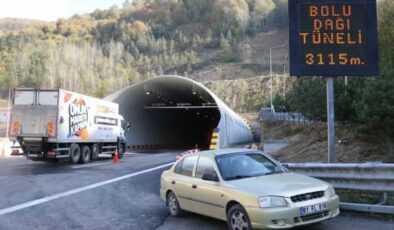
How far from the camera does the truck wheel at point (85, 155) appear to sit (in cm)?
2768

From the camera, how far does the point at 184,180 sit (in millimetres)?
10102

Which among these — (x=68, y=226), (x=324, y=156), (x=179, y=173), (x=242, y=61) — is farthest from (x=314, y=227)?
(x=242, y=61)

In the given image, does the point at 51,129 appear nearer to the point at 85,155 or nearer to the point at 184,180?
the point at 85,155

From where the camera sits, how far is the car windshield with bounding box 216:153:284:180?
359 inches

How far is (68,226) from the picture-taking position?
9453mm

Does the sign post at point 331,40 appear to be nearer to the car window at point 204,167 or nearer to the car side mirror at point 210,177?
the car window at point 204,167

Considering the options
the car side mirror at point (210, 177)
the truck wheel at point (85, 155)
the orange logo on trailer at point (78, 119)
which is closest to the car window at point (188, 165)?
the car side mirror at point (210, 177)

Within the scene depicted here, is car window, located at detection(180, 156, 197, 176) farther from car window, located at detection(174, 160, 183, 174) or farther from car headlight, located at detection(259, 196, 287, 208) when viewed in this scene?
car headlight, located at detection(259, 196, 287, 208)

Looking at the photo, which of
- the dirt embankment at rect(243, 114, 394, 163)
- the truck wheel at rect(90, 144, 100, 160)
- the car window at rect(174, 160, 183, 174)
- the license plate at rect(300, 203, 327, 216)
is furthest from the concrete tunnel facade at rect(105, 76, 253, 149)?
the license plate at rect(300, 203, 327, 216)

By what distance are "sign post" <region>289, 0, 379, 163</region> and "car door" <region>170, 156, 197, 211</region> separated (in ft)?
13.5

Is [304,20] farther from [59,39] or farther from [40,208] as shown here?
Answer: [59,39]

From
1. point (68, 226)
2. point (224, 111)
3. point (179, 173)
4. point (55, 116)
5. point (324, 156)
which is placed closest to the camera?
point (68, 226)

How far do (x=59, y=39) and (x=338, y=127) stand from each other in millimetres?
162866

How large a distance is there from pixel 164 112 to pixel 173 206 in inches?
1885
